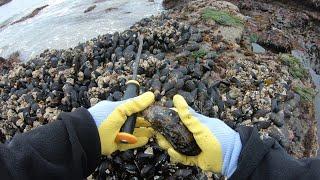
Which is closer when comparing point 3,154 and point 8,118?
point 3,154

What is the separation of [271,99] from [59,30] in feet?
22.8

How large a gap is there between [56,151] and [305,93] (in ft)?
18.2

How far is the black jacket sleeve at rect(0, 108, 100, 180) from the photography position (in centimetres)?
310

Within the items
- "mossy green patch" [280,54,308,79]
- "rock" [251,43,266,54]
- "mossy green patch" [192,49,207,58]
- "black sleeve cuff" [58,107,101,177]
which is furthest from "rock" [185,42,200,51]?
"black sleeve cuff" [58,107,101,177]

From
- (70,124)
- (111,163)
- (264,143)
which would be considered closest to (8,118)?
(111,163)

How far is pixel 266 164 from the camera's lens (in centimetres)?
331

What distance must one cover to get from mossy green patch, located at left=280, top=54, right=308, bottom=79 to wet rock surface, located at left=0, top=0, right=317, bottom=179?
23mm

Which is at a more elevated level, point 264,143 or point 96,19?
point 264,143

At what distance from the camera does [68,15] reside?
13.1 m

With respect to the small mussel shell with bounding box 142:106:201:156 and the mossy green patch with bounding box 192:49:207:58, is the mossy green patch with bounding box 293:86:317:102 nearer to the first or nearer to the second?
the mossy green patch with bounding box 192:49:207:58

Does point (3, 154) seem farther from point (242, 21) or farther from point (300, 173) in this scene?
point (242, 21)

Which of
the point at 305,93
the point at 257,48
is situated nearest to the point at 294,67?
the point at 305,93

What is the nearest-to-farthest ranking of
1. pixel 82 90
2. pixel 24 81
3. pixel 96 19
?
1. pixel 82 90
2. pixel 24 81
3. pixel 96 19

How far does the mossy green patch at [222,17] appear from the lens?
383 inches
